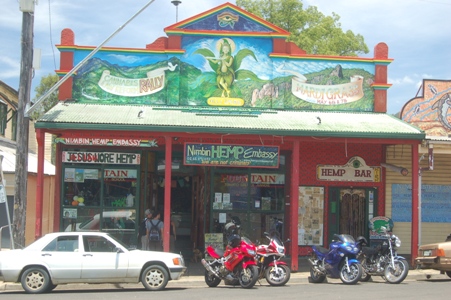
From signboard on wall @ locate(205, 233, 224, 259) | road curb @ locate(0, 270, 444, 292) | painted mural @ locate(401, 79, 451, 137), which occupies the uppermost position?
painted mural @ locate(401, 79, 451, 137)

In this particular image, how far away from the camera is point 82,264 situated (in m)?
13.7

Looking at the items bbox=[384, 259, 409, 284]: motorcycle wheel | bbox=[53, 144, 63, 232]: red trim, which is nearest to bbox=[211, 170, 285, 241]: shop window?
bbox=[53, 144, 63, 232]: red trim

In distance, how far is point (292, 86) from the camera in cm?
2017

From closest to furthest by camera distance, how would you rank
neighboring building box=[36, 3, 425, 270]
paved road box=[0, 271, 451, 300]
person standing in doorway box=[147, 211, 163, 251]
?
1. paved road box=[0, 271, 451, 300]
2. person standing in doorway box=[147, 211, 163, 251]
3. neighboring building box=[36, 3, 425, 270]

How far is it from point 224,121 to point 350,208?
5.94m

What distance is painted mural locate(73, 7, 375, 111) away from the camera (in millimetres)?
19781

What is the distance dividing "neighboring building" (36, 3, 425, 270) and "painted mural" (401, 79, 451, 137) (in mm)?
910

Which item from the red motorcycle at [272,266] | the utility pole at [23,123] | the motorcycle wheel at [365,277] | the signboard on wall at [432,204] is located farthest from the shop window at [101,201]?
the signboard on wall at [432,204]

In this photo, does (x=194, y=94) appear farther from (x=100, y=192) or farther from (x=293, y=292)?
(x=293, y=292)

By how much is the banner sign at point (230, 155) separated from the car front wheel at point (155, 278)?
14.8ft

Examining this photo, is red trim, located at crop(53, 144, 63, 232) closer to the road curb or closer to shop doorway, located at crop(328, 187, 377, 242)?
the road curb

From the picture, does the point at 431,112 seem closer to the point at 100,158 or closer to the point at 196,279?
the point at 196,279

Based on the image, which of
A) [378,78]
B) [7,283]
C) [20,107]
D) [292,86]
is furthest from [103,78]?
[378,78]

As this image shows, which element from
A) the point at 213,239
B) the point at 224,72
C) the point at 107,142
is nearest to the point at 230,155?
the point at 213,239
